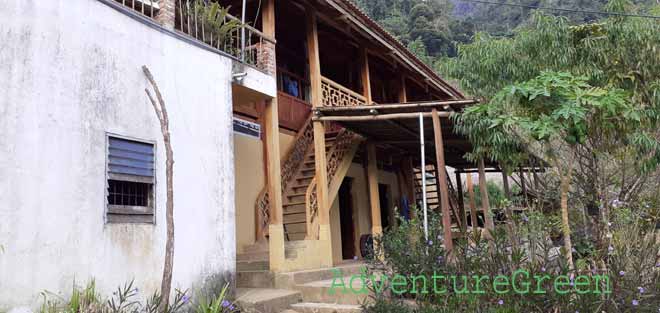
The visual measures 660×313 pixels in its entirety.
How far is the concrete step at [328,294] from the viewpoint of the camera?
283 inches

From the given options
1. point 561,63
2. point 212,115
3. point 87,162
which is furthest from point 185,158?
point 561,63

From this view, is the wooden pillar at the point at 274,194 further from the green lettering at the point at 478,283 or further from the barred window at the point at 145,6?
the green lettering at the point at 478,283

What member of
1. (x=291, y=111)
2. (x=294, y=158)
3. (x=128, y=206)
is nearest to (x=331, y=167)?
(x=294, y=158)

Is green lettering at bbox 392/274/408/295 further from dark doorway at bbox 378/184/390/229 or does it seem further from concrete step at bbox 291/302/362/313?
dark doorway at bbox 378/184/390/229

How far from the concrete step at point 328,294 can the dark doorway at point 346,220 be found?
6.03 m

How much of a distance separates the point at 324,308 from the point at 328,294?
0.58 meters

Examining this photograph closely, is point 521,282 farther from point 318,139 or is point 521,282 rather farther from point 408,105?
point 318,139

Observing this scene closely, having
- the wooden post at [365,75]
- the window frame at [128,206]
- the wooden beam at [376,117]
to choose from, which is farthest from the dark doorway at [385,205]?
the window frame at [128,206]

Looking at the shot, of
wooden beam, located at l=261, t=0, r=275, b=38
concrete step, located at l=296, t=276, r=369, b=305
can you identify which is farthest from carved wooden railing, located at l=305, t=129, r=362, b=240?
wooden beam, located at l=261, t=0, r=275, b=38

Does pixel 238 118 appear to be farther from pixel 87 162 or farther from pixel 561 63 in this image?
pixel 561 63

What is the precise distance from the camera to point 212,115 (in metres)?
7.07

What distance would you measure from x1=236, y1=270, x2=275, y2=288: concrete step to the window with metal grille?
264 centimetres

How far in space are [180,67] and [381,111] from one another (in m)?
3.99

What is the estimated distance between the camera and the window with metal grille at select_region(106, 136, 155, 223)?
557 cm
